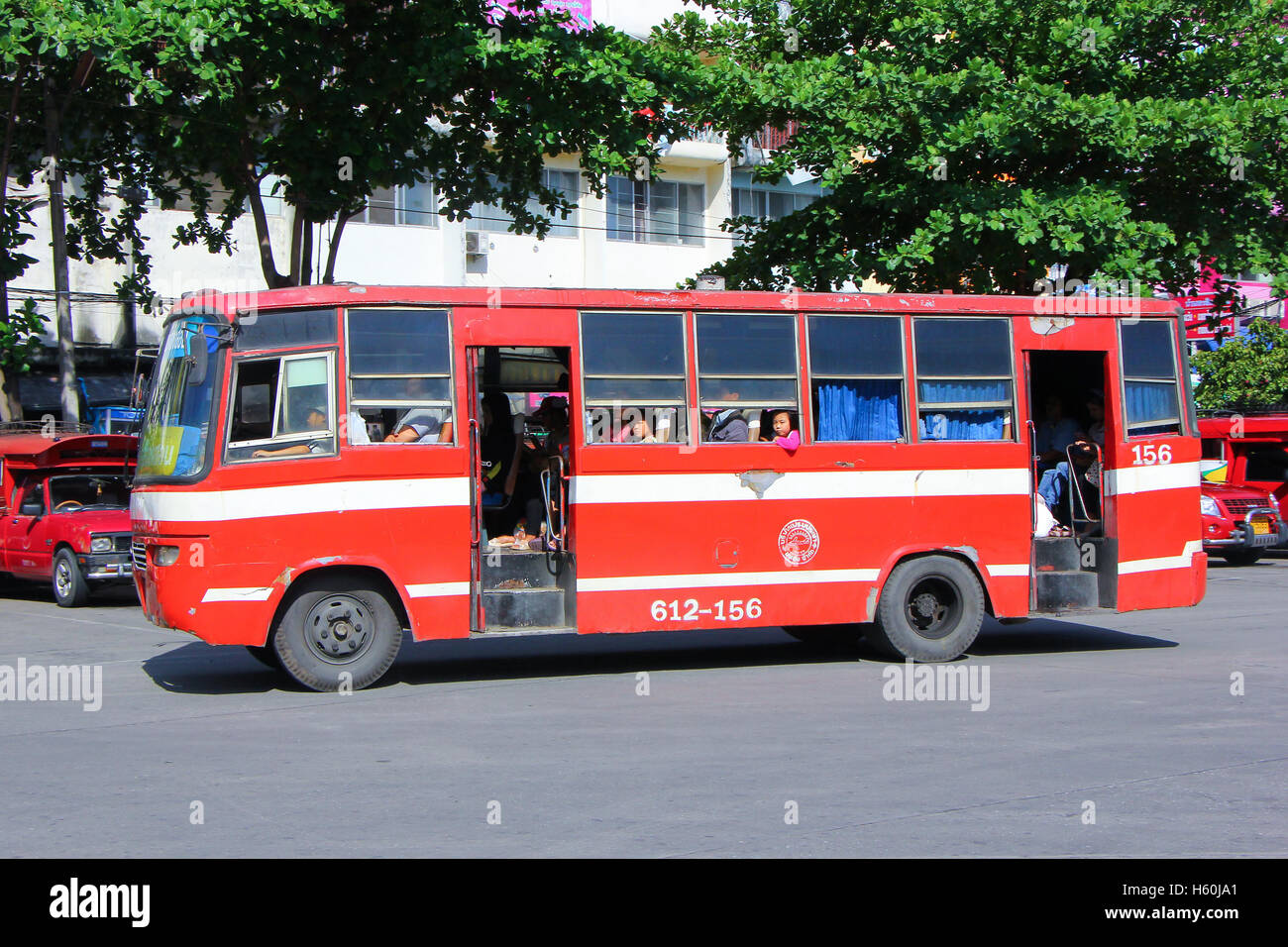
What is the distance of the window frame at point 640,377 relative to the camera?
36.1 ft

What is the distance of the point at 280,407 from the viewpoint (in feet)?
33.8

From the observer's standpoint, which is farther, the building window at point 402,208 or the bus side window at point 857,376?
the building window at point 402,208

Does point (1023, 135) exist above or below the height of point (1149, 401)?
above

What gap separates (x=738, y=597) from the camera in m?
11.3

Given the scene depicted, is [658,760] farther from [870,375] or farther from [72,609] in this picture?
[72,609]

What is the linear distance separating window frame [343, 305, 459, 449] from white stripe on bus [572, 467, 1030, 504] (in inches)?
45.8

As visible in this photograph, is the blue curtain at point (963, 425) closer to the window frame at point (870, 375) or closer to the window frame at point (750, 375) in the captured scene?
the window frame at point (870, 375)

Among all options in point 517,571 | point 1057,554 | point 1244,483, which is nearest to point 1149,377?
point 1057,554

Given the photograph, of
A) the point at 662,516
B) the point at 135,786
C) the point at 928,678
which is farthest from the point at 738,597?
the point at 135,786

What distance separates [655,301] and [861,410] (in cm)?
204

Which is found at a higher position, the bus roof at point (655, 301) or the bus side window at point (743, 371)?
the bus roof at point (655, 301)

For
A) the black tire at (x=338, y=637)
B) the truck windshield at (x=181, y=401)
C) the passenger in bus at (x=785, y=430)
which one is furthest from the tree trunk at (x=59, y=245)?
the passenger in bus at (x=785, y=430)

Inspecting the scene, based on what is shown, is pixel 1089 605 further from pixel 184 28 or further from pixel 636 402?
pixel 184 28

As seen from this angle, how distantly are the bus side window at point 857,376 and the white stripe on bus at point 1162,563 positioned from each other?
Answer: 2.48m
